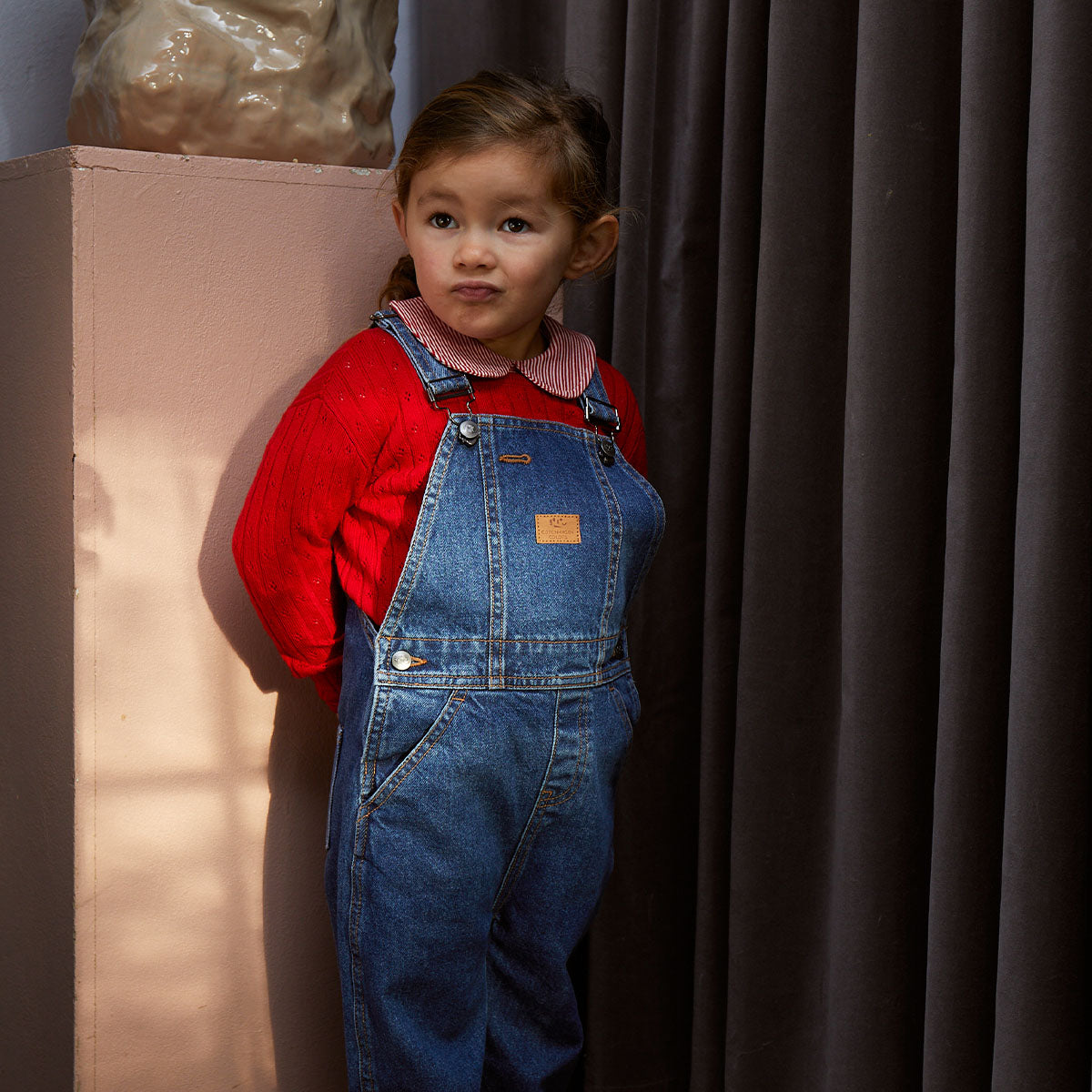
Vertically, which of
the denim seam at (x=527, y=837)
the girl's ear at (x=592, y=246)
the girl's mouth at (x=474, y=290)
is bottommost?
the denim seam at (x=527, y=837)

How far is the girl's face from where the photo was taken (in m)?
1.00

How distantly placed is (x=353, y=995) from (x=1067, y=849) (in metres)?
0.59

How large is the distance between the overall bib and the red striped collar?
0.5 inches

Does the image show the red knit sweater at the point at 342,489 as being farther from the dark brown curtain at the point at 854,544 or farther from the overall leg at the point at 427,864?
the dark brown curtain at the point at 854,544

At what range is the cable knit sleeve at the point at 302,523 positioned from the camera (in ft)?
3.35

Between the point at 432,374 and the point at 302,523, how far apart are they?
166 mm

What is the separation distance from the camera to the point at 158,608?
→ 1.14 metres

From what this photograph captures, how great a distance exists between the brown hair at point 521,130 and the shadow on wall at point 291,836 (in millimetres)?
278

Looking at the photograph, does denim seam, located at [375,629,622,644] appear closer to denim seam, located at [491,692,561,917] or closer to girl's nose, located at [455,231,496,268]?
denim seam, located at [491,692,561,917]

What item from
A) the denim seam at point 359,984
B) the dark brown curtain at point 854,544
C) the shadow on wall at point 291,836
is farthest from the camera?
the shadow on wall at point 291,836

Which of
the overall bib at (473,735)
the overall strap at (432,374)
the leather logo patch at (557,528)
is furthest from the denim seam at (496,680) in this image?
the overall strap at (432,374)

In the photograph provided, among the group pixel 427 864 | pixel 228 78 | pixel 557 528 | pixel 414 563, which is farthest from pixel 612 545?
pixel 228 78

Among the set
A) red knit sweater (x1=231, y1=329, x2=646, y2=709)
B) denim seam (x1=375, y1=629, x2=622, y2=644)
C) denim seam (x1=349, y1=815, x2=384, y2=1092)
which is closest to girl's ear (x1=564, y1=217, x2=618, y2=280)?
red knit sweater (x1=231, y1=329, x2=646, y2=709)

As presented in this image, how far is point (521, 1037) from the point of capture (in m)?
1.16
